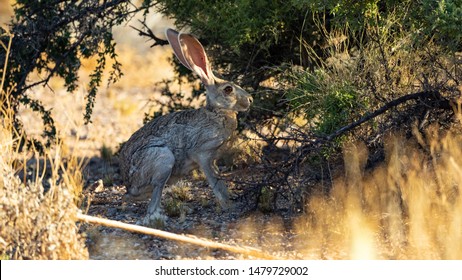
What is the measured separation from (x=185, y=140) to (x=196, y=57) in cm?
77

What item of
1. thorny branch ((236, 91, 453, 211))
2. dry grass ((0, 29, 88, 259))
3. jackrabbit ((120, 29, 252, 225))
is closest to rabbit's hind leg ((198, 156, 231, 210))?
jackrabbit ((120, 29, 252, 225))

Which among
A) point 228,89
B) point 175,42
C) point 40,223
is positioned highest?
point 175,42

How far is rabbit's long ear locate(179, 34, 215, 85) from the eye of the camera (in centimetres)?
751

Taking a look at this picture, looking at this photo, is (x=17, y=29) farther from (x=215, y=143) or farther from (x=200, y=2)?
(x=215, y=143)

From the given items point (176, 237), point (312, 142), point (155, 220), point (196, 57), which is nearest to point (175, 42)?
point (196, 57)

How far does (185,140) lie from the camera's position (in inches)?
293

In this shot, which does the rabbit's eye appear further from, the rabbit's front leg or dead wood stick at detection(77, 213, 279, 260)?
dead wood stick at detection(77, 213, 279, 260)

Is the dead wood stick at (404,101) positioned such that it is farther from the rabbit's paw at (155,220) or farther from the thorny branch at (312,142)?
→ the rabbit's paw at (155,220)

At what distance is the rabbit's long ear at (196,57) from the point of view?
7.51 metres

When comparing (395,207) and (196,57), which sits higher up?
→ (196,57)

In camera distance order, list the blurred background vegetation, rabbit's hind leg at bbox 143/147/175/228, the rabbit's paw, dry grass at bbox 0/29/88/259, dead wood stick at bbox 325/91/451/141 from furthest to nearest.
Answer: rabbit's hind leg at bbox 143/147/175/228 < the rabbit's paw < the blurred background vegetation < dead wood stick at bbox 325/91/451/141 < dry grass at bbox 0/29/88/259

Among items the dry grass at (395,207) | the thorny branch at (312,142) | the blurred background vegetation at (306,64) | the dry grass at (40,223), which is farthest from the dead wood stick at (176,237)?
the thorny branch at (312,142)

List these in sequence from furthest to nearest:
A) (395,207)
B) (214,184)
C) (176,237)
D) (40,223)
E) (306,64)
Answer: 1. (306,64)
2. (214,184)
3. (395,207)
4. (176,237)
5. (40,223)

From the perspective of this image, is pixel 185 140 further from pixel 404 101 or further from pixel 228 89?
pixel 404 101
